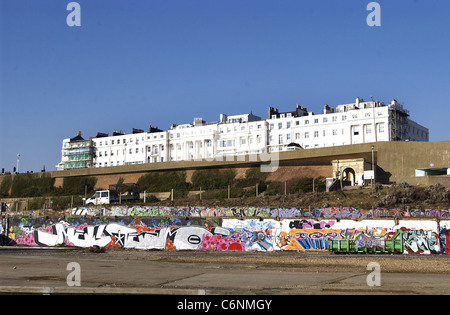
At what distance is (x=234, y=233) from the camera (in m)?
37.8

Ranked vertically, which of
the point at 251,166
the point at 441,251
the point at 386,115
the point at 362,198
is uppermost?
the point at 386,115

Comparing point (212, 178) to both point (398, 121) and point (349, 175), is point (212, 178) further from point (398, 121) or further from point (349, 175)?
point (398, 121)

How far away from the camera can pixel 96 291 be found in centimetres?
1458

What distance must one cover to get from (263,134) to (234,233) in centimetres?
8610

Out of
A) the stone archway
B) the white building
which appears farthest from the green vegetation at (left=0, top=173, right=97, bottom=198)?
the stone archway

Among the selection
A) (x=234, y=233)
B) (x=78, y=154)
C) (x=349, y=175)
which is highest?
(x=78, y=154)

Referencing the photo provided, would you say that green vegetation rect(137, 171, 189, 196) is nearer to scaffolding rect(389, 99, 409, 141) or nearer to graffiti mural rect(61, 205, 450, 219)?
graffiti mural rect(61, 205, 450, 219)

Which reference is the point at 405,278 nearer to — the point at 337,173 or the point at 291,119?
the point at 337,173

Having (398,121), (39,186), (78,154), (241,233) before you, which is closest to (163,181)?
(39,186)

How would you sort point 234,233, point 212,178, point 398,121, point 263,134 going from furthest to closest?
point 263,134
point 398,121
point 212,178
point 234,233

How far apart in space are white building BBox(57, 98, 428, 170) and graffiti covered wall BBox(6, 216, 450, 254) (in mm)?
67163

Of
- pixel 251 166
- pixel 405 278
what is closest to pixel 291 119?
pixel 251 166

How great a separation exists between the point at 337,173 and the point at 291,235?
34703 mm
